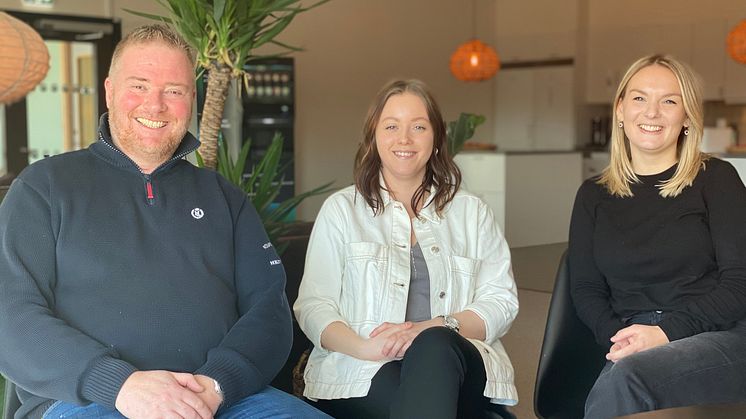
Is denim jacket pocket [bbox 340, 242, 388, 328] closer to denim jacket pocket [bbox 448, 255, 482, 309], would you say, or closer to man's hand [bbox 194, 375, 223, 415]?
denim jacket pocket [bbox 448, 255, 482, 309]

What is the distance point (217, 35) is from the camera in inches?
108

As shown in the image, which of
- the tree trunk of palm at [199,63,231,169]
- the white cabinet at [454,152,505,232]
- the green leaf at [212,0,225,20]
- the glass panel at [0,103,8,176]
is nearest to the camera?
the green leaf at [212,0,225,20]

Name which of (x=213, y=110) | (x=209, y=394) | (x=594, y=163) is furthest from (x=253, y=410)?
(x=594, y=163)

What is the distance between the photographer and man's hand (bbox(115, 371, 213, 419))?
1.75 meters

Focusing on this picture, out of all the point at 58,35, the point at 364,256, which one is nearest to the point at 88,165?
the point at 364,256

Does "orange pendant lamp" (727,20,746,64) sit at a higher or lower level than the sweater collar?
higher

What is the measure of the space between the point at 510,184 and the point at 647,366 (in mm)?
6686

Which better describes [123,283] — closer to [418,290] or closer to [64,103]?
[418,290]

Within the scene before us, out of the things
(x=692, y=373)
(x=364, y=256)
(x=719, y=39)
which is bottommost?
(x=692, y=373)

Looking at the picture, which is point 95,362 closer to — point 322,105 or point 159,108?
point 159,108

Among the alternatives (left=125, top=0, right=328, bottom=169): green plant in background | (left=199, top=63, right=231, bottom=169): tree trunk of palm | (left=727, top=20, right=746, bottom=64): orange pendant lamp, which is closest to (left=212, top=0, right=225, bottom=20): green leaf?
(left=125, top=0, right=328, bottom=169): green plant in background

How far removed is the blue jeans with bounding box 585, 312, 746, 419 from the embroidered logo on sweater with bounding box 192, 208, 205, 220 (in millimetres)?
947

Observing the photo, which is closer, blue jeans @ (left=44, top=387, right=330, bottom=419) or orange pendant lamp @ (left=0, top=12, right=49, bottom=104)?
blue jeans @ (left=44, top=387, right=330, bottom=419)

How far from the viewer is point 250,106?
28.8 feet
